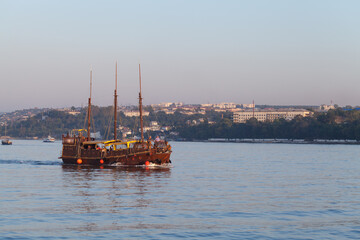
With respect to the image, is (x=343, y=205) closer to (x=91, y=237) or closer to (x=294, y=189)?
(x=294, y=189)

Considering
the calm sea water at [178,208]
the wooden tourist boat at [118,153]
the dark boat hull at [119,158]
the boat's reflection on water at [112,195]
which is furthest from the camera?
the wooden tourist boat at [118,153]

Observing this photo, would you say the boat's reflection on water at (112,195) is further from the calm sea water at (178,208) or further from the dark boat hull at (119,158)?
the dark boat hull at (119,158)

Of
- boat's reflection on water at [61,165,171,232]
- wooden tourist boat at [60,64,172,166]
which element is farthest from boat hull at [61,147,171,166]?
boat's reflection on water at [61,165,171,232]

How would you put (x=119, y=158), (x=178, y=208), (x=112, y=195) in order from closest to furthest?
1. (x=178, y=208)
2. (x=112, y=195)
3. (x=119, y=158)

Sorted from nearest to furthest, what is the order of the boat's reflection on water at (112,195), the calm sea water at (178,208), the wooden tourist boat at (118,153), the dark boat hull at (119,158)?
the calm sea water at (178,208)
the boat's reflection on water at (112,195)
the dark boat hull at (119,158)
the wooden tourist boat at (118,153)

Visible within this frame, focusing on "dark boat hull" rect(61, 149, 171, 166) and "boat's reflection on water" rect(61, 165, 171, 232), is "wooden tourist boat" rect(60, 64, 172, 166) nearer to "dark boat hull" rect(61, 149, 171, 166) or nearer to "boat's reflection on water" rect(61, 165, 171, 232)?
"dark boat hull" rect(61, 149, 171, 166)

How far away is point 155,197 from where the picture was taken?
135 ft

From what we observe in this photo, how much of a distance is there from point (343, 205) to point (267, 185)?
13.3 m

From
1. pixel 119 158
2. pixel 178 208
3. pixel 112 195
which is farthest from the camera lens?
pixel 119 158

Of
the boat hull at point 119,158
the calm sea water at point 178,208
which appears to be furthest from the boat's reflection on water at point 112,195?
the boat hull at point 119,158

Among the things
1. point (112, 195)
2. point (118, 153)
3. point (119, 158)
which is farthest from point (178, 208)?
point (118, 153)

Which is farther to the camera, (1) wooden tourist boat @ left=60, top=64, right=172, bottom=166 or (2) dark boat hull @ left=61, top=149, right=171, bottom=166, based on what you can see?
(1) wooden tourist boat @ left=60, top=64, right=172, bottom=166

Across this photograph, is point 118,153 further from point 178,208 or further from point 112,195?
point 178,208

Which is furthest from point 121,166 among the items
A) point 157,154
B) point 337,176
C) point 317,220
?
point 317,220
